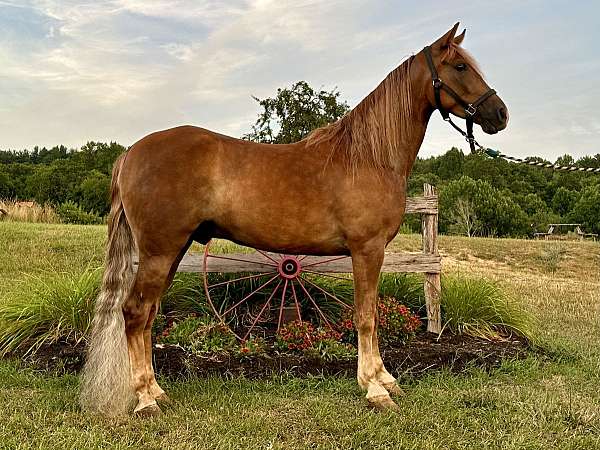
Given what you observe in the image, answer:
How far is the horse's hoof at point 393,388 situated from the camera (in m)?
3.56

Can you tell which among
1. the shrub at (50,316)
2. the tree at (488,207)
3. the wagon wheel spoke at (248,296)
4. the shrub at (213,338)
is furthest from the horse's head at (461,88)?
the tree at (488,207)

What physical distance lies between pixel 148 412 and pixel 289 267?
86.9 inches

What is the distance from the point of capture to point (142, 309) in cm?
325

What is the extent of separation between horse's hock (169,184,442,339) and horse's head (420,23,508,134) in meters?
1.93

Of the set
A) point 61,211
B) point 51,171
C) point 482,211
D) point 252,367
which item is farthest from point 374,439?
point 51,171

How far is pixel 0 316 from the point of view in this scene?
475 cm

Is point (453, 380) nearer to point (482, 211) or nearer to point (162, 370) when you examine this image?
point (162, 370)

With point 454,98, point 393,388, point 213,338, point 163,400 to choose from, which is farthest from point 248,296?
point 454,98

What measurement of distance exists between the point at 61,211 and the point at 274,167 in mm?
12470

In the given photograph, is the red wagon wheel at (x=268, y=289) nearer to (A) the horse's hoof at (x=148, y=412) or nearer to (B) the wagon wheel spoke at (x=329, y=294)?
(B) the wagon wheel spoke at (x=329, y=294)

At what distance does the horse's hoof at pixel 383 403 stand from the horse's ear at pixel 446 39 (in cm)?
240

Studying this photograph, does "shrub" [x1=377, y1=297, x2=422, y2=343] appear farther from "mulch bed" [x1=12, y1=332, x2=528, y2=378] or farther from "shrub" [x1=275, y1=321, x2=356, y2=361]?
"shrub" [x1=275, y1=321, x2=356, y2=361]

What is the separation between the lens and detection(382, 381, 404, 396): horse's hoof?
140 inches

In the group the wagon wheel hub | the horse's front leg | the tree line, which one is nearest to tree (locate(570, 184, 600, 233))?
the tree line
